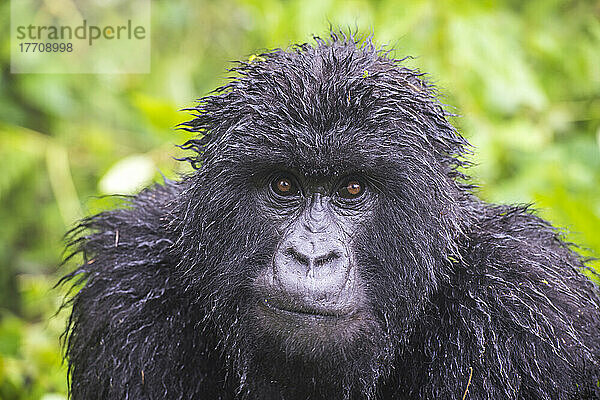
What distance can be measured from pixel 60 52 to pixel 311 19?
2627 millimetres

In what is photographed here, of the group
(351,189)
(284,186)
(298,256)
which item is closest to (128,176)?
(284,186)

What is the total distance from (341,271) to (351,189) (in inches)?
15.4

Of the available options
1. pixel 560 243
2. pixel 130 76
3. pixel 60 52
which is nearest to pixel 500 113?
pixel 560 243

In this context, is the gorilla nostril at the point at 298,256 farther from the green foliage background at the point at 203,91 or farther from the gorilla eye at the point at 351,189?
the green foliage background at the point at 203,91

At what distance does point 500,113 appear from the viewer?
21.6 ft

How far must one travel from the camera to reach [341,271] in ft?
9.11

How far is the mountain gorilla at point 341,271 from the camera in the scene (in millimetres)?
2902

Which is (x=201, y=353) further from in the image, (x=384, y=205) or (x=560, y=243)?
(x=560, y=243)

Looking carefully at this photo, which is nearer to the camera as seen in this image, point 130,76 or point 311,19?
point 311,19
